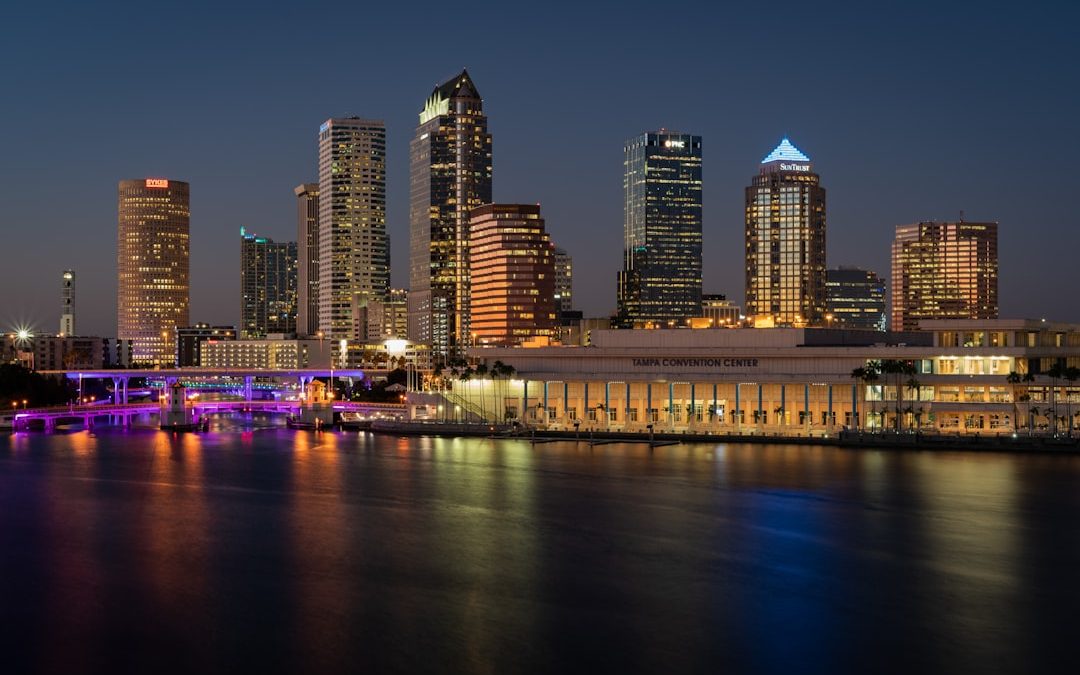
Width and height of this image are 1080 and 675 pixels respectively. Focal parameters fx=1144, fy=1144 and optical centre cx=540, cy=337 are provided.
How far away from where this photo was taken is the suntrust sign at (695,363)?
328 ft

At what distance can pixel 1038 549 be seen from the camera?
151ft

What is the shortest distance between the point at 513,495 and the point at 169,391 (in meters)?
82.7

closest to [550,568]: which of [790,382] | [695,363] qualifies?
[790,382]

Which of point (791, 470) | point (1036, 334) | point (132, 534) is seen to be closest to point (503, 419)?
point (791, 470)

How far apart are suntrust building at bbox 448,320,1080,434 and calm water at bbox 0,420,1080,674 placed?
18.5 m

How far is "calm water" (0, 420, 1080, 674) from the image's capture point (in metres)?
32.5

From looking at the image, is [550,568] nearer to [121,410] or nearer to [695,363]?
[695,363]

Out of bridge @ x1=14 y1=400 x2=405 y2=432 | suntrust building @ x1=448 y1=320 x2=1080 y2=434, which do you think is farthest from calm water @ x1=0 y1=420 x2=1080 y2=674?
bridge @ x1=14 y1=400 x2=405 y2=432

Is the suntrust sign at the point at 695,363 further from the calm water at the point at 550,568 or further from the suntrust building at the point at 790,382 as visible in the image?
the calm water at the point at 550,568

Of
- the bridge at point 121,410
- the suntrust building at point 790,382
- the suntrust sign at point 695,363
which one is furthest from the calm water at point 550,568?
the bridge at point 121,410

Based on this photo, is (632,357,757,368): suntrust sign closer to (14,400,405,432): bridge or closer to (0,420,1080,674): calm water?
(0,420,1080,674): calm water

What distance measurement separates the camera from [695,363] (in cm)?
10144

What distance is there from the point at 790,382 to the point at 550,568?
192 feet

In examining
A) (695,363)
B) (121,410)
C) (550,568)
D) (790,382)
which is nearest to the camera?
(550,568)
